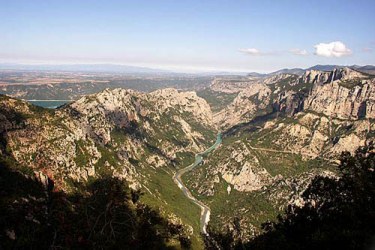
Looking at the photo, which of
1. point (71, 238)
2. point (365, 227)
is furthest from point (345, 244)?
point (71, 238)

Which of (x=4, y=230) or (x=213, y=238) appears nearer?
(x=4, y=230)

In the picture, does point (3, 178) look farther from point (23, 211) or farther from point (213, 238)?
point (23, 211)

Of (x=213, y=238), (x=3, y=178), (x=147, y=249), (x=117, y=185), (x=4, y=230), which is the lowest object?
(x=3, y=178)

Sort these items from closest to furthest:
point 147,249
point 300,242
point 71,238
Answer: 1. point 71,238
2. point 147,249
3. point 300,242

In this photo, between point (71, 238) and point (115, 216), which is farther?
point (115, 216)

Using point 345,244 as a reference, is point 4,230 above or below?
above

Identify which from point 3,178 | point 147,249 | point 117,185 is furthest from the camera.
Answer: point 3,178

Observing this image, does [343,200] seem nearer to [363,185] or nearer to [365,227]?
[363,185]

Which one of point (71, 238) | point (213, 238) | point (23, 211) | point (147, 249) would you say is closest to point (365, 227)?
point (213, 238)

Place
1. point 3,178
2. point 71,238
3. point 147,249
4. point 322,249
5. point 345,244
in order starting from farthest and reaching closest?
point 3,178, point 322,249, point 345,244, point 147,249, point 71,238
